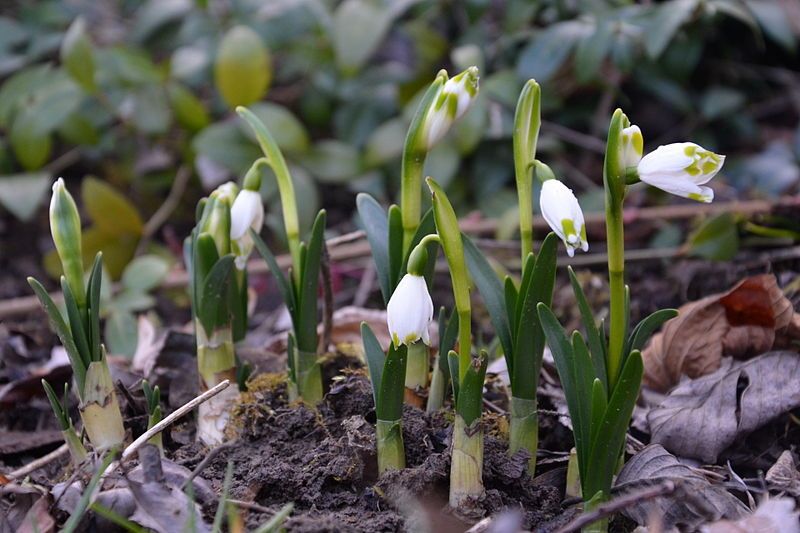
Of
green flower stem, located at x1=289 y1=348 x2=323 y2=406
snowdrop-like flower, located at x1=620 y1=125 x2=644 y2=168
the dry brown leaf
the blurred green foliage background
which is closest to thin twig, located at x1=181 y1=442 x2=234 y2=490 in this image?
green flower stem, located at x1=289 y1=348 x2=323 y2=406

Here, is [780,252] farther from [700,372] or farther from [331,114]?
[331,114]

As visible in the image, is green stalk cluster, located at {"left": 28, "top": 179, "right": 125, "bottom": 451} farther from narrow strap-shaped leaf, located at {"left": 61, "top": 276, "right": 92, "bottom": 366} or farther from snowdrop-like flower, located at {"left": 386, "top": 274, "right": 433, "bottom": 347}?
snowdrop-like flower, located at {"left": 386, "top": 274, "right": 433, "bottom": 347}

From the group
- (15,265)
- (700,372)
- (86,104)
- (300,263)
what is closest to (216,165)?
(86,104)

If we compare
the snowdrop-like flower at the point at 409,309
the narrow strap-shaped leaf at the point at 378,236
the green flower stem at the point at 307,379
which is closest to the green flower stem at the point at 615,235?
the snowdrop-like flower at the point at 409,309

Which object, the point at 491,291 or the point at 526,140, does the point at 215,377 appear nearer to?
the point at 491,291

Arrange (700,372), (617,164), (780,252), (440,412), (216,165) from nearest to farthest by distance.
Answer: (617,164)
(440,412)
(700,372)
(780,252)
(216,165)

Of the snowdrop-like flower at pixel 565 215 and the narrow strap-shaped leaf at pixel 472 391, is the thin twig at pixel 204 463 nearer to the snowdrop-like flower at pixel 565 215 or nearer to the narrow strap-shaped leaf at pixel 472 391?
the narrow strap-shaped leaf at pixel 472 391

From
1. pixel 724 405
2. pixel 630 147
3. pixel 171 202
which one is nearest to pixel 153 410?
pixel 630 147
